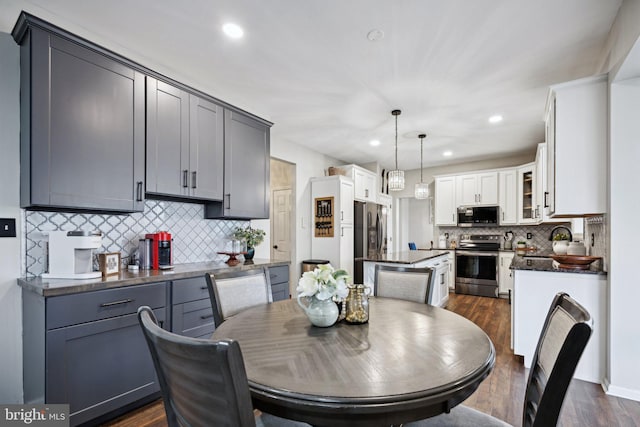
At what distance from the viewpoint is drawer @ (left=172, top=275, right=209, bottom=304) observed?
229cm

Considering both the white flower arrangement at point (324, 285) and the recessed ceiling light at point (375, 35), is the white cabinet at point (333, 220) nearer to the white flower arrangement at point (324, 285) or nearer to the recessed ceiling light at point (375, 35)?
the recessed ceiling light at point (375, 35)

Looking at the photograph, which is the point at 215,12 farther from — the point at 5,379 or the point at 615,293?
the point at 615,293

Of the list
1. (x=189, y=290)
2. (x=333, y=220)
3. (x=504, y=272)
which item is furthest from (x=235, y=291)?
(x=504, y=272)

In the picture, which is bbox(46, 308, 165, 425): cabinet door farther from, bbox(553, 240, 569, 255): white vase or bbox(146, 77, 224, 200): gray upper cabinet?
bbox(553, 240, 569, 255): white vase

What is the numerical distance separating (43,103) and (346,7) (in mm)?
1917

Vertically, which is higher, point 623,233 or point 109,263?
point 623,233

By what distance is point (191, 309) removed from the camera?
238 centimetres

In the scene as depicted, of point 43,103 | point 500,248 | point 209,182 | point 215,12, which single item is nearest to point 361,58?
point 215,12

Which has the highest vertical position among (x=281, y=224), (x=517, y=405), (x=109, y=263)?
(x=281, y=224)

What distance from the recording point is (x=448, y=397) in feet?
2.89

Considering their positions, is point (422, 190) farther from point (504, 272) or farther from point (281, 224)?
point (281, 224)

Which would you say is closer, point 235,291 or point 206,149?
point 235,291

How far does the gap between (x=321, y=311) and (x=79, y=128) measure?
1.94 m

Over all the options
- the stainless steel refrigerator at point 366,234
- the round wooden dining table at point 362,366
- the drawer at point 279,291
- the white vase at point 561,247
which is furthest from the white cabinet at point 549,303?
the stainless steel refrigerator at point 366,234
